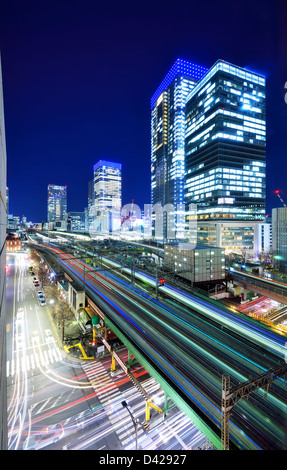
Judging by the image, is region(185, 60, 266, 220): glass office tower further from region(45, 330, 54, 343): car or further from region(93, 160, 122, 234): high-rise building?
region(93, 160, 122, 234): high-rise building

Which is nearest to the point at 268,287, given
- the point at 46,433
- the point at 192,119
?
the point at 46,433

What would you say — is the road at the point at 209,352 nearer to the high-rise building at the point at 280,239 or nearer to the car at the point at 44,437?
the car at the point at 44,437

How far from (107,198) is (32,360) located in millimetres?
160078

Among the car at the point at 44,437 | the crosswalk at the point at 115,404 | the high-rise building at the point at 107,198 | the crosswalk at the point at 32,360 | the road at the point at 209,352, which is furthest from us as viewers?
the high-rise building at the point at 107,198

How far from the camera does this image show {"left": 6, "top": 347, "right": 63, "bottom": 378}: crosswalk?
18.5m

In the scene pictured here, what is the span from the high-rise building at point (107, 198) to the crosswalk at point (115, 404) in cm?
14946

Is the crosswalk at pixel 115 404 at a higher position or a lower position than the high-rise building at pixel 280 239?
lower

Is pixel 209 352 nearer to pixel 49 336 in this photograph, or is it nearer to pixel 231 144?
pixel 49 336

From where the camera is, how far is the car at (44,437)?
12273 millimetres

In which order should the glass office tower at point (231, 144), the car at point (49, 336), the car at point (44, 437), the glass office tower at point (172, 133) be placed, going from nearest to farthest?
the car at point (44, 437) → the car at point (49, 336) → the glass office tower at point (231, 144) → the glass office tower at point (172, 133)

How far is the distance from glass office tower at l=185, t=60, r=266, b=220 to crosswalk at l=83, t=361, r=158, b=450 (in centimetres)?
6724

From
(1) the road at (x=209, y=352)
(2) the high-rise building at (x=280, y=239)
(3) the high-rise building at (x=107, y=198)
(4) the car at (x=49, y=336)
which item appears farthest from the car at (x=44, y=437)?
(3) the high-rise building at (x=107, y=198)

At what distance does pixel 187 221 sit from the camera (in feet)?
295

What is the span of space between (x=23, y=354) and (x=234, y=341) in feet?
69.5
